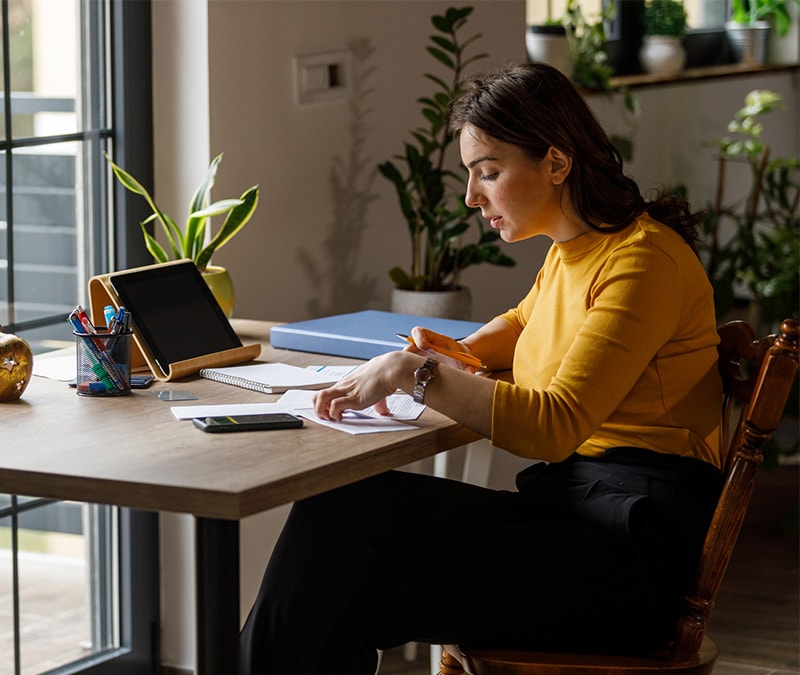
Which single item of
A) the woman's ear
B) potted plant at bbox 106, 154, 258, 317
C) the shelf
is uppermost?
the shelf

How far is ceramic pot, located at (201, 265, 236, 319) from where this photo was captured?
2.44 m

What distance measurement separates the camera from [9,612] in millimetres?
2584

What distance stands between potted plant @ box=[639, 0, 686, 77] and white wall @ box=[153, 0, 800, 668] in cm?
120

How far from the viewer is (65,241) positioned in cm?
265

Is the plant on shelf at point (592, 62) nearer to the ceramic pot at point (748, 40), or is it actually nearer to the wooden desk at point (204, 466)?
the ceramic pot at point (748, 40)

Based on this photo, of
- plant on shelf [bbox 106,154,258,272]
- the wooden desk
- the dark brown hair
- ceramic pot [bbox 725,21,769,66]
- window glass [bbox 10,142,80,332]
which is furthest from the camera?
ceramic pot [bbox 725,21,769,66]

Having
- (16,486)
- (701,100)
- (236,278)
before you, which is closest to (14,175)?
(236,278)

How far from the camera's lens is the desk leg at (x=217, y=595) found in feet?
5.06

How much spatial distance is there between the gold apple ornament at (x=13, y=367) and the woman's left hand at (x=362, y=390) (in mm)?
457

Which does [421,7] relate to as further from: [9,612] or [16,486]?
[16,486]

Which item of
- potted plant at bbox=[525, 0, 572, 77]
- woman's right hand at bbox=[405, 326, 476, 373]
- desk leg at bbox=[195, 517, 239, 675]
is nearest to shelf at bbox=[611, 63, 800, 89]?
potted plant at bbox=[525, 0, 572, 77]

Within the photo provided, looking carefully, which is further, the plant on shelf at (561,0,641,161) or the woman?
the plant on shelf at (561,0,641,161)

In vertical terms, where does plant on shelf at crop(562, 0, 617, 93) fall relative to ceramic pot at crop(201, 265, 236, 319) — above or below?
above

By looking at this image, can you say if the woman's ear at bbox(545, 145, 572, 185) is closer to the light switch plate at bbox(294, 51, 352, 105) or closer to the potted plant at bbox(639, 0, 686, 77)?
the light switch plate at bbox(294, 51, 352, 105)
